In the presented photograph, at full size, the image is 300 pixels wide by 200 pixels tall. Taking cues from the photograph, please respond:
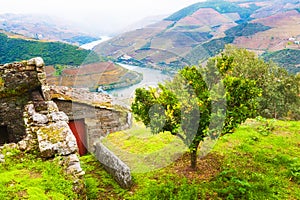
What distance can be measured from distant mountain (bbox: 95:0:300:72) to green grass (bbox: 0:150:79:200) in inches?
297

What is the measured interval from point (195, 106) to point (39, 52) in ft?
192

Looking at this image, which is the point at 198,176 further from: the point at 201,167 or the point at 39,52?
the point at 39,52

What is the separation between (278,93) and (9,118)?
71.6ft

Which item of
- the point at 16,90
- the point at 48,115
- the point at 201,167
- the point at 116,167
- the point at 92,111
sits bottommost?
the point at 201,167

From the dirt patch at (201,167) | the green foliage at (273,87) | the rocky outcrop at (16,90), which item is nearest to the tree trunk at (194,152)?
the dirt patch at (201,167)

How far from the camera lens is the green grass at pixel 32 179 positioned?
17.0 ft

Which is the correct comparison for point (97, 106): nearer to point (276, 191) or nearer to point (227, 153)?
point (227, 153)

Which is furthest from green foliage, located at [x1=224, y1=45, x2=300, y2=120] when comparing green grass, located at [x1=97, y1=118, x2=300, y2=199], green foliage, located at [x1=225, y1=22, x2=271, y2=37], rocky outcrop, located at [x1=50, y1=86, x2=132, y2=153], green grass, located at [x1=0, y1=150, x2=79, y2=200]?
green foliage, located at [x1=225, y1=22, x2=271, y2=37]

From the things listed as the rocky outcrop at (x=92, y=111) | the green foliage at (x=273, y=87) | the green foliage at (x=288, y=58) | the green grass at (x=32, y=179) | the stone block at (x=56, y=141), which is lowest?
the green foliage at (x=288, y=58)

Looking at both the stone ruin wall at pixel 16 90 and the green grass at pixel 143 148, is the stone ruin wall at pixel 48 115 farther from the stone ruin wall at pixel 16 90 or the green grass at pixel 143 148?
the green grass at pixel 143 148

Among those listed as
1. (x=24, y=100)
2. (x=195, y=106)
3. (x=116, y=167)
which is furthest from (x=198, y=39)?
(x=116, y=167)

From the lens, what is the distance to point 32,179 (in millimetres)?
5703

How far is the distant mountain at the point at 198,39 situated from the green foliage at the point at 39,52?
57.2ft

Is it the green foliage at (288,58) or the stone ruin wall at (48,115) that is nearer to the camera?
the stone ruin wall at (48,115)
